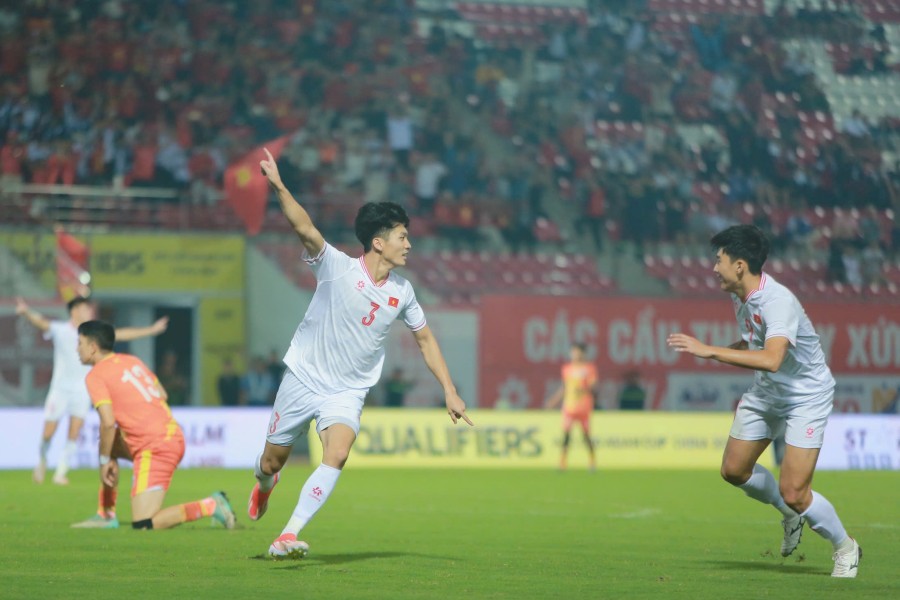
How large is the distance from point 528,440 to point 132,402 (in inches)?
571

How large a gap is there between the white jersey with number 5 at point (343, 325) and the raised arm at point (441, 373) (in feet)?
1.04

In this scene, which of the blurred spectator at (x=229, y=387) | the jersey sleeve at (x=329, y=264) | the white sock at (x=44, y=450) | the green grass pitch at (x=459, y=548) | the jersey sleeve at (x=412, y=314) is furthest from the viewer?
the blurred spectator at (x=229, y=387)

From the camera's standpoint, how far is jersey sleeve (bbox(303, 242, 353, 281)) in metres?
8.84

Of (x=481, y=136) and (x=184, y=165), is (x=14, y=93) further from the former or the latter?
(x=481, y=136)

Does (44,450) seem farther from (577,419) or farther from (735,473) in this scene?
(735,473)

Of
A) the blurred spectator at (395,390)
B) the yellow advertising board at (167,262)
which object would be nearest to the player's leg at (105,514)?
the yellow advertising board at (167,262)

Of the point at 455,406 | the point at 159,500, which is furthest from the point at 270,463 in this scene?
the point at 159,500

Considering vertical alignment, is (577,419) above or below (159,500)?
above

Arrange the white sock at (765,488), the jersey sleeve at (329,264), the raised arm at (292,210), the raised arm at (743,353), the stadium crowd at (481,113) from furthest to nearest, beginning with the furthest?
the stadium crowd at (481,113)
the white sock at (765,488)
the jersey sleeve at (329,264)
the raised arm at (292,210)
the raised arm at (743,353)

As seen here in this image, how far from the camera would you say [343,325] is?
29.5 ft

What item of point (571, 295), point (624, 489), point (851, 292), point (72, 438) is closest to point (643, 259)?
point (571, 295)

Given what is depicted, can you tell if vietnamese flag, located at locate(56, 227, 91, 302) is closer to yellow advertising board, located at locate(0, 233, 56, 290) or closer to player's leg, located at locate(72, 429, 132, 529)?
yellow advertising board, located at locate(0, 233, 56, 290)

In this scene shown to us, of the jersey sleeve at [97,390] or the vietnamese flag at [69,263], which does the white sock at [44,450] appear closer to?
the vietnamese flag at [69,263]

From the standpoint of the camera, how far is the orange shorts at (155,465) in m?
11.1
